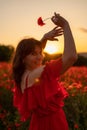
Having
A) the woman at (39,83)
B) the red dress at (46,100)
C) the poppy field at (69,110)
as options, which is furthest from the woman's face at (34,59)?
the poppy field at (69,110)

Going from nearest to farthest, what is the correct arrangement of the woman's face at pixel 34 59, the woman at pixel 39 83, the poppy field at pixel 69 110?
the woman at pixel 39 83, the woman's face at pixel 34 59, the poppy field at pixel 69 110

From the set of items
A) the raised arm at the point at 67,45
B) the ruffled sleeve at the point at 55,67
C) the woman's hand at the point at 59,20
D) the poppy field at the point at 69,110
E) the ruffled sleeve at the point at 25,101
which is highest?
the woman's hand at the point at 59,20

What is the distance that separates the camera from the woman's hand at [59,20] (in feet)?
11.4

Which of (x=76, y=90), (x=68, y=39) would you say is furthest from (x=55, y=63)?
(x=76, y=90)

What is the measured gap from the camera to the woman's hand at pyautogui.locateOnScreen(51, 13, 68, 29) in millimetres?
3469

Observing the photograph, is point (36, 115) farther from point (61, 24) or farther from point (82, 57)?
point (82, 57)

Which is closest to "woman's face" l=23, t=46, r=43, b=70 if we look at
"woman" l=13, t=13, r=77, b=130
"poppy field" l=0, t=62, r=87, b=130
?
"woman" l=13, t=13, r=77, b=130

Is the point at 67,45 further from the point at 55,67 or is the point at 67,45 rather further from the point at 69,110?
the point at 69,110

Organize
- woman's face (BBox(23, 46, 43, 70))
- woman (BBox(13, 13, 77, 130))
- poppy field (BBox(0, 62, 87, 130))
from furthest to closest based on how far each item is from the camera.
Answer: poppy field (BBox(0, 62, 87, 130)) < woman's face (BBox(23, 46, 43, 70)) < woman (BBox(13, 13, 77, 130))

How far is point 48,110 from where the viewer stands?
3838 mm

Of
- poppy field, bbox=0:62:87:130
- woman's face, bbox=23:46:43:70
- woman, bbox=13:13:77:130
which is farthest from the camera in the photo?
poppy field, bbox=0:62:87:130

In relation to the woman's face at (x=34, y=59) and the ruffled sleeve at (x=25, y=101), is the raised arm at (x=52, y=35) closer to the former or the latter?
the woman's face at (x=34, y=59)

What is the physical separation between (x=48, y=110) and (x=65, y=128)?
0.24 meters

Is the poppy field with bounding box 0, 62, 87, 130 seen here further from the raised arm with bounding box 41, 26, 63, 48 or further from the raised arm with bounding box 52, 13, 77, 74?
the raised arm with bounding box 52, 13, 77, 74
